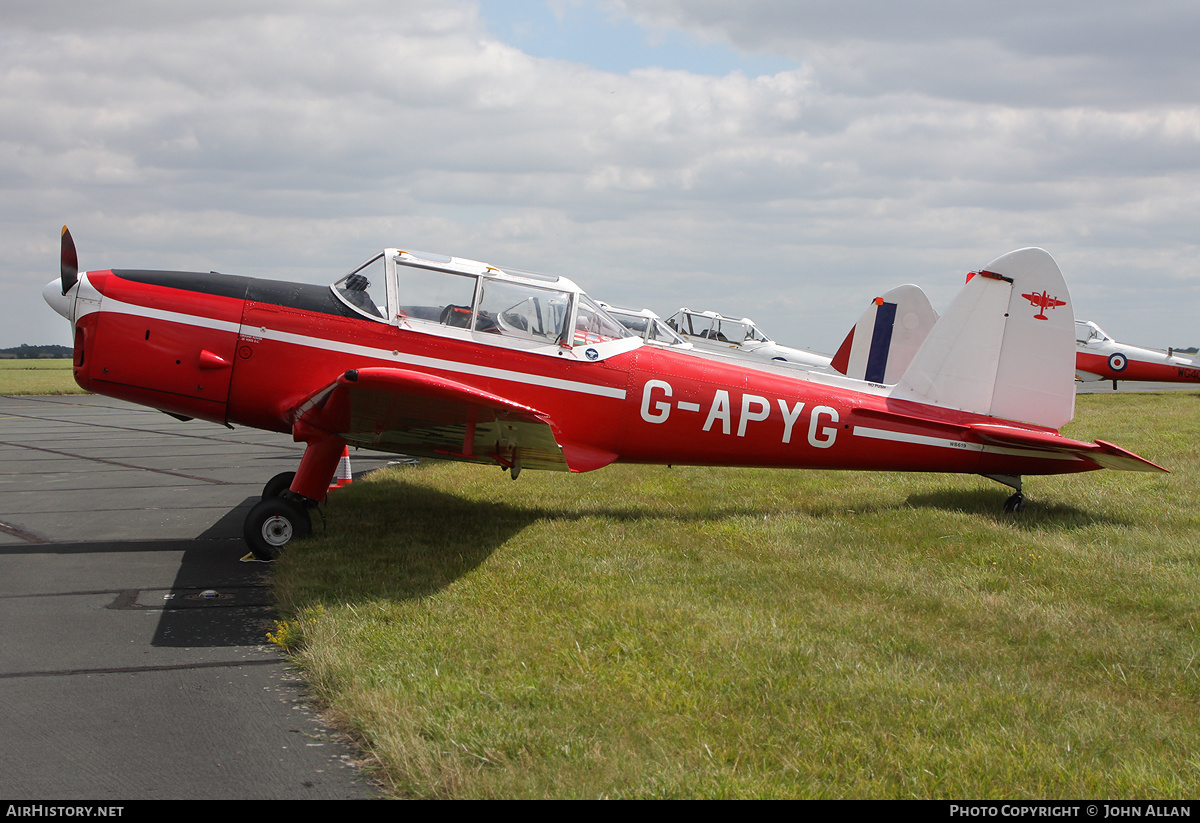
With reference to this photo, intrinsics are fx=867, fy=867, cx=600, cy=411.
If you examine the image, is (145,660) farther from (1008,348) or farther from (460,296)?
(1008,348)

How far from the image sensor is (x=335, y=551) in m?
6.78

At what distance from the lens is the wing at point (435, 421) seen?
18.9 feet

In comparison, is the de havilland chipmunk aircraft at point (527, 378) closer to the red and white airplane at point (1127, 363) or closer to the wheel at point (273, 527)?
the wheel at point (273, 527)

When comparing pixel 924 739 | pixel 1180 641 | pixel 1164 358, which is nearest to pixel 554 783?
pixel 924 739

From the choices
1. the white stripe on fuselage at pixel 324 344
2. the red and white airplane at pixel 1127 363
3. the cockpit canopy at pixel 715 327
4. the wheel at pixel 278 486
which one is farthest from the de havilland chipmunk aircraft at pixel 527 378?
the red and white airplane at pixel 1127 363

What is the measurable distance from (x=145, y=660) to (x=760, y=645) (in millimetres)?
3402

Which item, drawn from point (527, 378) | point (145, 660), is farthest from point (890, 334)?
point (145, 660)

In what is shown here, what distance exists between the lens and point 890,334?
14203 mm

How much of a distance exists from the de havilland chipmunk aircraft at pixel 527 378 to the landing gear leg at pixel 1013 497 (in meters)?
0.03

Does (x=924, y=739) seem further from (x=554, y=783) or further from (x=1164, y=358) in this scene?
(x=1164, y=358)

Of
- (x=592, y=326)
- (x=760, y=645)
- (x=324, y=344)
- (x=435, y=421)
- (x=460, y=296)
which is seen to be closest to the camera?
(x=760, y=645)

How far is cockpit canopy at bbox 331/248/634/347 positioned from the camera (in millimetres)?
7367

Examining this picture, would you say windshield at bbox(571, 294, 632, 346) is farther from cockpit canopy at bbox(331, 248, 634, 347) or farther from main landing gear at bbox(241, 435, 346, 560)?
main landing gear at bbox(241, 435, 346, 560)

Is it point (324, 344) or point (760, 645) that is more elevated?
point (324, 344)
